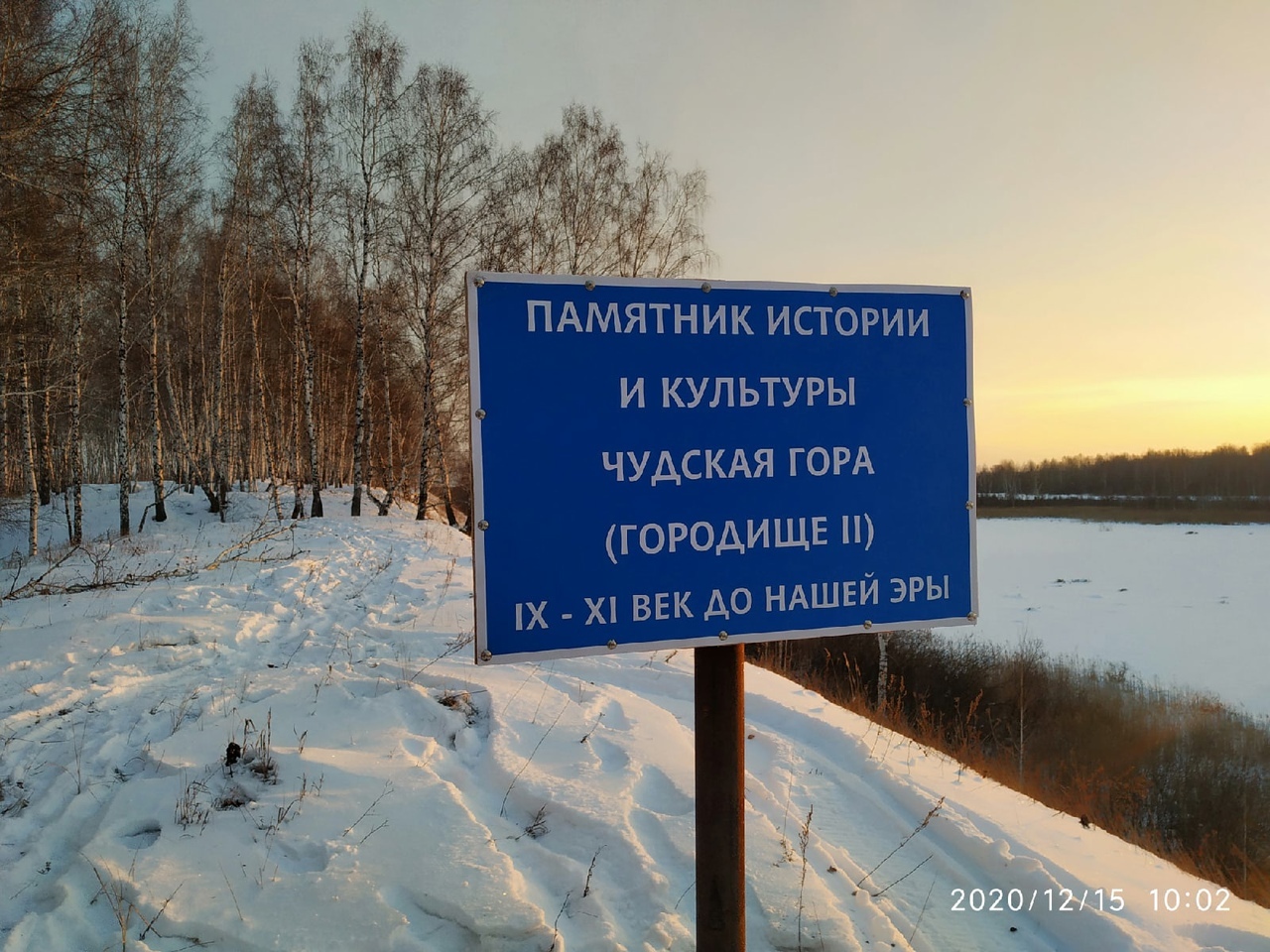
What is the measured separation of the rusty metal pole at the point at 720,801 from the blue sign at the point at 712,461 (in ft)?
0.53

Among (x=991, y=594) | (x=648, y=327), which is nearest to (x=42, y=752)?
(x=648, y=327)

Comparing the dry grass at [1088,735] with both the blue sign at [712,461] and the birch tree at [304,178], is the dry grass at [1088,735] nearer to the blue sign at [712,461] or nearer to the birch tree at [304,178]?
the blue sign at [712,461]

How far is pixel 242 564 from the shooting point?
8.38 metres

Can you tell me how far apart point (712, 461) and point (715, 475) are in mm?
32

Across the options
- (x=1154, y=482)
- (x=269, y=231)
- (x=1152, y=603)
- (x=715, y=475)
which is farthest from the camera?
(x=1154, y=482)

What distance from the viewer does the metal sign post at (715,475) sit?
1479mm

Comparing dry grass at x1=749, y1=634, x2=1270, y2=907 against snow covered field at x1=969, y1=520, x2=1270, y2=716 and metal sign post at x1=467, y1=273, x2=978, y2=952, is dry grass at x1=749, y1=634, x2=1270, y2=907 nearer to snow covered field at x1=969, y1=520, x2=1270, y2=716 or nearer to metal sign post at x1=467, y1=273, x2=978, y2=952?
snow covered field at x1=969, y1=520, x2=1270, y2=716

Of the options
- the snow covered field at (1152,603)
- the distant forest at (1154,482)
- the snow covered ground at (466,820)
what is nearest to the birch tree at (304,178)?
the snow covered ground at (466,820)

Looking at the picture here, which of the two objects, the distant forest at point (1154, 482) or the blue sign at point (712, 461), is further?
the distant forest at point (1154, 482)
